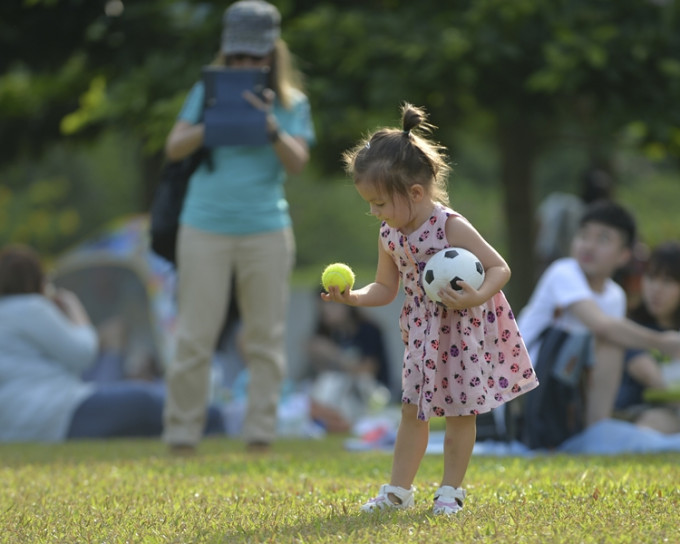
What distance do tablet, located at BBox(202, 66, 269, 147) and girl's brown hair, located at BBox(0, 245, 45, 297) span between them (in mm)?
2253

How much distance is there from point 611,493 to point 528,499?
1.03ft

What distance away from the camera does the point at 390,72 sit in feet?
30.6

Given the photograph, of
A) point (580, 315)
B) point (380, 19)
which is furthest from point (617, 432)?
point (380, 19)

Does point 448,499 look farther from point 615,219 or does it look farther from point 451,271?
point 615,219

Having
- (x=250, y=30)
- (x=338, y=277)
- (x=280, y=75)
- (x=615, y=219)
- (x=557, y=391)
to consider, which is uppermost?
(x=250, y=30)

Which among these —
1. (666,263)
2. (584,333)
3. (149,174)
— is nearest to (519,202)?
A: (149,174)

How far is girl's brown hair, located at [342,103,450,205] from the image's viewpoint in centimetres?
366

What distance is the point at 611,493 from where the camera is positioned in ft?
12.6

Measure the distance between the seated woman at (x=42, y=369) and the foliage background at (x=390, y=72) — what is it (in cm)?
221

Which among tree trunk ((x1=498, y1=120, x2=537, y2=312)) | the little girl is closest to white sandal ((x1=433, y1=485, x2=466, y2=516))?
the little girl

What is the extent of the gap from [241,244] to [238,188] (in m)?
0.30

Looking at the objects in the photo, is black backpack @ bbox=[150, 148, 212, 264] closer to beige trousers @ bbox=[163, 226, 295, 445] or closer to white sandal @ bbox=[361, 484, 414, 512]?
beige trousers @ bbox=[163, 226, 295, 445]

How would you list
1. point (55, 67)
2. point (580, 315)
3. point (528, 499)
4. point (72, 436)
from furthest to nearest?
1. point (55, 67)
2. point (72, 436)
3. point (580, 315)
4. point (528, 499)

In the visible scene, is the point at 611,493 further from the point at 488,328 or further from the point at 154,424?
the point at 154,424
